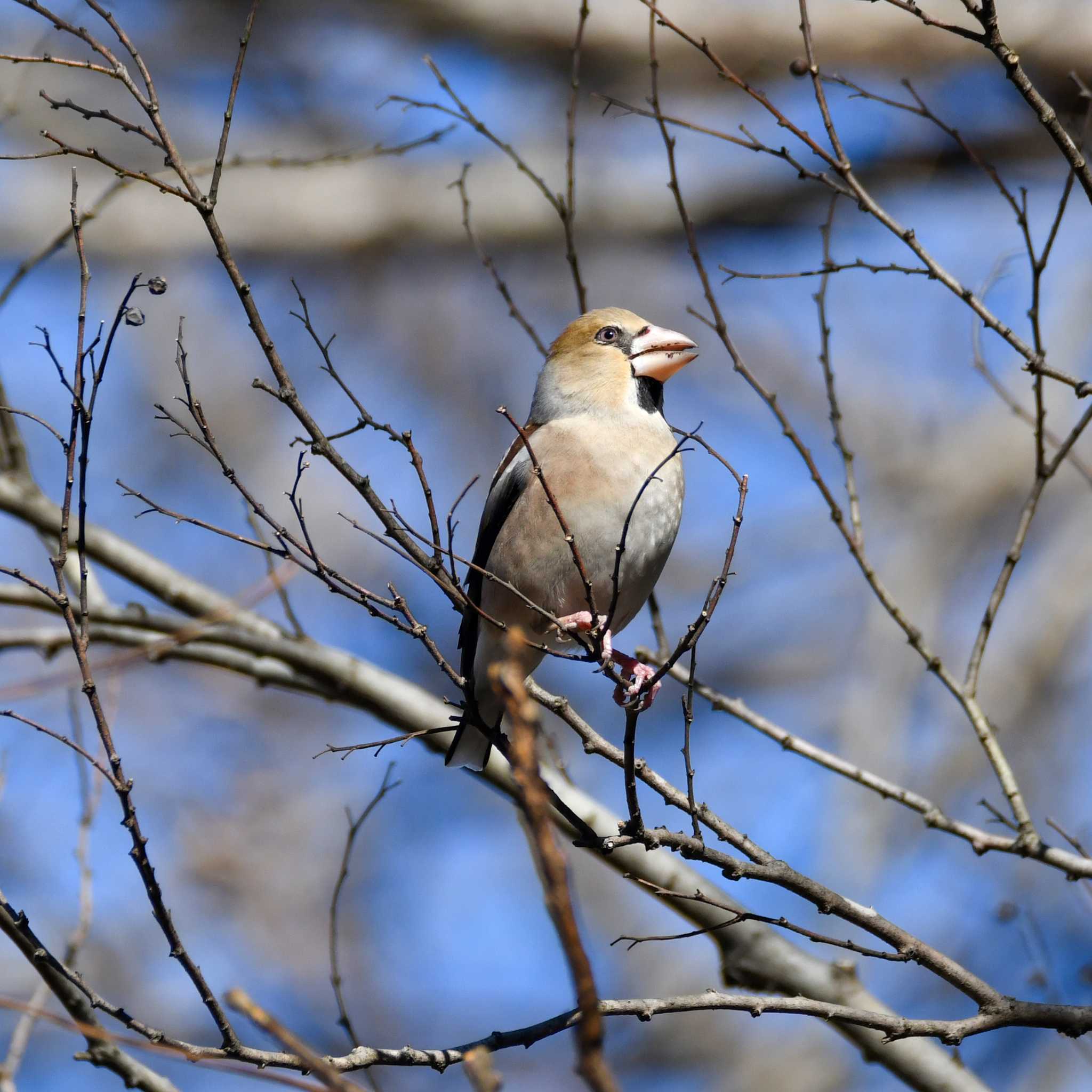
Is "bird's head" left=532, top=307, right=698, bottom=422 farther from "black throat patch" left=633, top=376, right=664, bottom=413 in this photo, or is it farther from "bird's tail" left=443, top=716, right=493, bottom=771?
"bird's tail" left=443, top=716, right=493, bottom=771

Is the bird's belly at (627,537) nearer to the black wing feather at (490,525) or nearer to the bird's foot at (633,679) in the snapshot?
the bird's foot at (633,679)

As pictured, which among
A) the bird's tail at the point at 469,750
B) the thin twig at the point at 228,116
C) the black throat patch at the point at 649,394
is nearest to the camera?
the thin twig at the point at 228,116

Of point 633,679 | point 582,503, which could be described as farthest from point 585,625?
point 582,503

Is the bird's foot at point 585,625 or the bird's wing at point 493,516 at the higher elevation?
the bird's wing at point 493,516

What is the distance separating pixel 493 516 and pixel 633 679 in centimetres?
101

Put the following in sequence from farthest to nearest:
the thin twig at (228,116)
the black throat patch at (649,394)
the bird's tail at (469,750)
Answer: the black throat patch at (649,394) → the bird's tail at (469,750) → the thin twig at (228,116)

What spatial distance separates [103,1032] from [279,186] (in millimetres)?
9869

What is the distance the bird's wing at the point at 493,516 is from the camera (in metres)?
4.66

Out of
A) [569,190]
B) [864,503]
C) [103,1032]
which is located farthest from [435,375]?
[103,1032]

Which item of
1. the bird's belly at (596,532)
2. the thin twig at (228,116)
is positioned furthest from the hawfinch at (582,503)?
the thin twig at (228,116)

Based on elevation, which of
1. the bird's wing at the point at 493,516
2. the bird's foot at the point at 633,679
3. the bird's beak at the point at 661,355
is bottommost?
the bird's foot at the point at 633,679

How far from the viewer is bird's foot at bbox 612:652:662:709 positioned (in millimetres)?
3365

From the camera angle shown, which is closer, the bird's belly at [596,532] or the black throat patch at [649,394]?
the bird's belly at [596,532]

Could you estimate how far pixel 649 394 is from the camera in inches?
196
